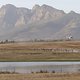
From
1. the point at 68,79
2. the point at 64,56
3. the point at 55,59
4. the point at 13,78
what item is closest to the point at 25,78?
the point at 13,78

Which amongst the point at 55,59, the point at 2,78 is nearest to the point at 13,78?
the point at 2,78

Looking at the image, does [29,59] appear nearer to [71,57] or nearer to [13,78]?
[71,57]

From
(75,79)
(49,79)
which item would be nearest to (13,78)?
(49,79)

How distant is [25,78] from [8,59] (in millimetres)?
65984

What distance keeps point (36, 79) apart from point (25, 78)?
7.93ft

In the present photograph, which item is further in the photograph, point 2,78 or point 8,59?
point 8,59

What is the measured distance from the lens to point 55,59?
116m

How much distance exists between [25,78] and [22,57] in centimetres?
6791

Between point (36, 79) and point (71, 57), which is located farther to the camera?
point (71, 57)

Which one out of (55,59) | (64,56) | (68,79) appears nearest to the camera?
(68,79)

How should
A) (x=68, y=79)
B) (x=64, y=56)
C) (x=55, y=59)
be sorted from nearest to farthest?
(x=68, y=79) → (x=55, y=59) → (x=64, y=56)

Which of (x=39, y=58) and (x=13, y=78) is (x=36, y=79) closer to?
(x=13, y=78)

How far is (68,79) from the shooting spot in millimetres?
53250

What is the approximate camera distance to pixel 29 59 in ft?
387
